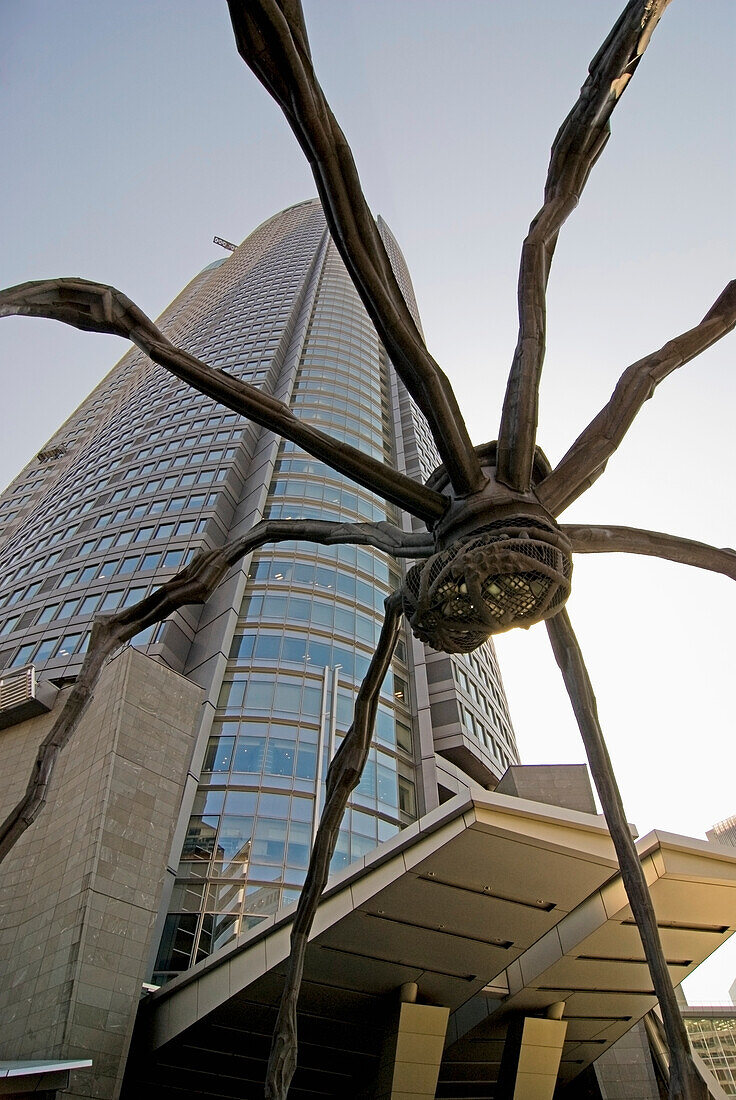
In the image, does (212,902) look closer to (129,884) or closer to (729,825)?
(129,884)

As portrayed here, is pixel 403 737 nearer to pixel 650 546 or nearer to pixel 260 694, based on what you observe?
pixel 260 694

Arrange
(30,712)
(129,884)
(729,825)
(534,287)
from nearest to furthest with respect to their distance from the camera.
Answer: (534,287)
(129,884)
(30,712)
(729,825)

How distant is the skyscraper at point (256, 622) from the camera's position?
20188mm

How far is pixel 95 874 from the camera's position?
1209 centimetres

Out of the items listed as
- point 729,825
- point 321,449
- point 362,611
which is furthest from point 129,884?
point 729,825

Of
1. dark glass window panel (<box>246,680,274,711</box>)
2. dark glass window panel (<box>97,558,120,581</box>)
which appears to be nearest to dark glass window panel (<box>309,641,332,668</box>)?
dark glass window panel (<box>246,680,274,711</box>)

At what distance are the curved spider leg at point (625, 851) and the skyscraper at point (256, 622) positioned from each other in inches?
629

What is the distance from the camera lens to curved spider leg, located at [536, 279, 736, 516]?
4.44 metres

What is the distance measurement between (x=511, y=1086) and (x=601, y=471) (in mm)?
11425

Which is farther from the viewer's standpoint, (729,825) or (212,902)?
(729,825)

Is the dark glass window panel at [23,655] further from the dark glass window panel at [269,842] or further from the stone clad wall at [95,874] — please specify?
the dark glass window panel at [269,842]

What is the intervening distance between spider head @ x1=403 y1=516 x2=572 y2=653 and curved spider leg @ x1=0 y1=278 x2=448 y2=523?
1.61 ft

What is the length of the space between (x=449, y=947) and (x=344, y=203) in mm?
10150

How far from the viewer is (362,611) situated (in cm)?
2911
